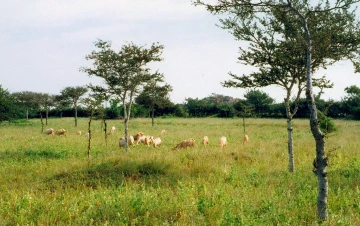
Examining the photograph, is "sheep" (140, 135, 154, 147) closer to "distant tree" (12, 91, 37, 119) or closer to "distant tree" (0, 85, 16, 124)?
"distant tree" (0, 85, 16, 124)

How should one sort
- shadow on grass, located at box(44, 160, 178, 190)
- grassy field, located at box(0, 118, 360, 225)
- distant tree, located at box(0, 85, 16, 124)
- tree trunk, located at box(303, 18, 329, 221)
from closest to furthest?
1. tree trunk, located at box(303, 18, 329, 221)
2. grassy field, located at box(0, 118, 360, 225)
3. shadow on grass, located at box(44, 160, 178, 190)
4. distant tree, located at box(0, 85, 16, 124)

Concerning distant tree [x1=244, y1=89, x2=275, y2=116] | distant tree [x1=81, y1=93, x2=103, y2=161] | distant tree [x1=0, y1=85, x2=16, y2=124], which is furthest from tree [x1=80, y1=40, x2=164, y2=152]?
distant tree [x1=244, y1=89, x2=275, y2=116]

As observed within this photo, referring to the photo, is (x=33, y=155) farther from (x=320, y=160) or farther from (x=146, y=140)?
(x=320, y=160)

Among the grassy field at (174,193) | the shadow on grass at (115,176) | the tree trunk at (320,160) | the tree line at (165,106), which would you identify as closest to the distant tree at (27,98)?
the tree line at (165,106)

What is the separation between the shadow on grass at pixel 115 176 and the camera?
28.0ft

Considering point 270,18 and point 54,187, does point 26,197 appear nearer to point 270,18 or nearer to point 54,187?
point 54,187

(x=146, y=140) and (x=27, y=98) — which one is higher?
(x=27, y=98)

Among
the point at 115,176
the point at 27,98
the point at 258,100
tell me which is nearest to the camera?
the point at 115,176

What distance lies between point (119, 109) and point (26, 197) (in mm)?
59821

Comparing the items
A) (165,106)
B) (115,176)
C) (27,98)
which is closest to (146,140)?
(115,176)

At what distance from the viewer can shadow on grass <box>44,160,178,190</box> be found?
8536 mm

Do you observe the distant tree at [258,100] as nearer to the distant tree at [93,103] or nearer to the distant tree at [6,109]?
the distant tree at [6,109]

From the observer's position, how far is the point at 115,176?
924 centimetres

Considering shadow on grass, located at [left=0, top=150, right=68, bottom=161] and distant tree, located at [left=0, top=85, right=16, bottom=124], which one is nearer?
shadow on grass, located at [left=0, top=150, right=68, bottom=161]
